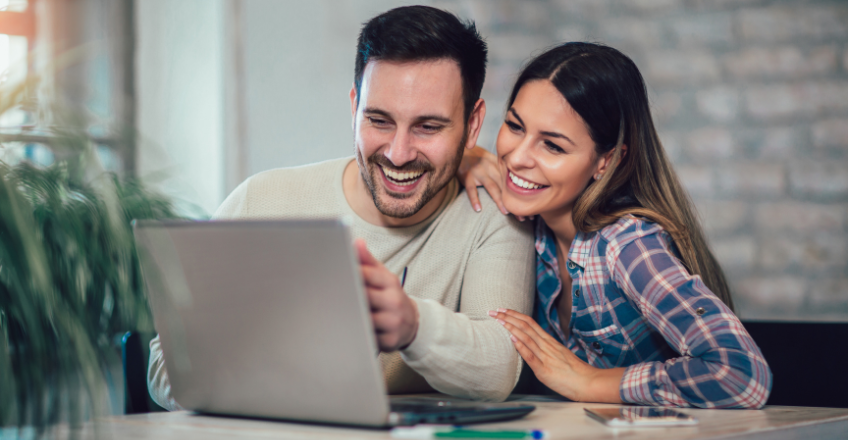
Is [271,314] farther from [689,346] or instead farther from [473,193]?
[473,193]

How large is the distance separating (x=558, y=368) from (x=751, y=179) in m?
1.25

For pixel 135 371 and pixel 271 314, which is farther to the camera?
pixel 135 371

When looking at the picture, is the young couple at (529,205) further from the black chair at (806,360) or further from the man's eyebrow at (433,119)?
the black chair at (806,360)

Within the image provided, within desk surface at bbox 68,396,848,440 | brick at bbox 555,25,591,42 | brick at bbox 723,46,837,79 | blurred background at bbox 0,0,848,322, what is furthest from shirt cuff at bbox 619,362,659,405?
brick at bbox 555,25,591,42

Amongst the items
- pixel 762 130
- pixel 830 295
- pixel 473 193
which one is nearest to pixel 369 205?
pixel 473 193

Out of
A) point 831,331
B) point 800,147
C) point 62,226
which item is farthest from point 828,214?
point 62,226

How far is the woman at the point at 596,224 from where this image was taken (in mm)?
1181

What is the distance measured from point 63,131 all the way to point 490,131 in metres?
1.96

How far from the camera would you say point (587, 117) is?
135cm

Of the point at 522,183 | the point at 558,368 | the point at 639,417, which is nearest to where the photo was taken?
the point at 639,417

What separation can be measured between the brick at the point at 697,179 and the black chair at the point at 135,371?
64.9 inches

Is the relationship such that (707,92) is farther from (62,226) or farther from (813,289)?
(62,226)

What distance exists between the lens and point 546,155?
4.50ft

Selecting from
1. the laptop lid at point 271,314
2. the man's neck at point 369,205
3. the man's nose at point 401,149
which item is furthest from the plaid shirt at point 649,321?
the laptop lid at point 271,314
